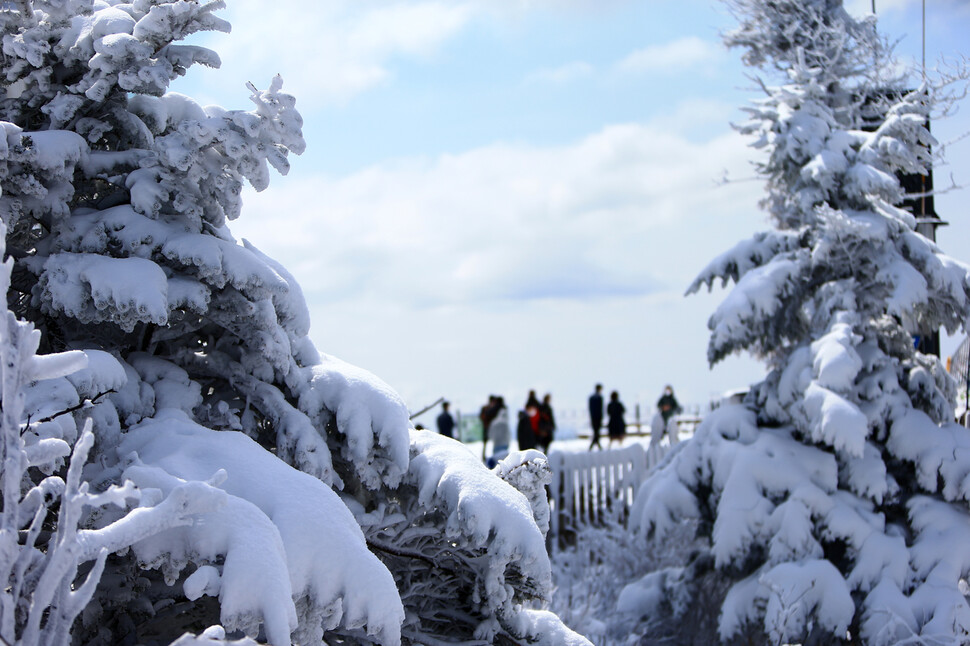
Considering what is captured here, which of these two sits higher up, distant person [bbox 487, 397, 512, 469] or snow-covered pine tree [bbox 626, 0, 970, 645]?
snow-covered pine tree [bbox 626, 0, 970, 645]

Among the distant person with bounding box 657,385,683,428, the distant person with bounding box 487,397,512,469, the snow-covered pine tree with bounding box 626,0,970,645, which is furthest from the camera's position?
the distant person with bounding box 657,385,683,428

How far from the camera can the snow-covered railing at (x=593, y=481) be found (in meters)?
12.8

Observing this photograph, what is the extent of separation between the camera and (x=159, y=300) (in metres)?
2.88

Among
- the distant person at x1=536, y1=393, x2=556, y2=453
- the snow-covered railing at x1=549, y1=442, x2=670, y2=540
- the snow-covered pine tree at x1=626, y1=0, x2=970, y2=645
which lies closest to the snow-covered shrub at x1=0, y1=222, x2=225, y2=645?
the snow-covered pine tree at x1=626, y1=0, x2=970, y2=645

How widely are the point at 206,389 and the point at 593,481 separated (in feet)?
33.3

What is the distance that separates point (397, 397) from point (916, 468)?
15.3ft

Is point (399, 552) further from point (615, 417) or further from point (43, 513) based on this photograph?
point (615, 417)

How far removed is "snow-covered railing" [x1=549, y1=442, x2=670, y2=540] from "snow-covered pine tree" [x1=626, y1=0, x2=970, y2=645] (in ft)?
15.8

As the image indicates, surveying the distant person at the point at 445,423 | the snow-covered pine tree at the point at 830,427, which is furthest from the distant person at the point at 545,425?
the snow-covered pine tree at the point at 830,427

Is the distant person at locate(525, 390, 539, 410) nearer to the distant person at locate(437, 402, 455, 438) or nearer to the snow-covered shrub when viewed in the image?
the distant person at locate(437, 402, 455, 438)

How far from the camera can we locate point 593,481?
13.2 meters

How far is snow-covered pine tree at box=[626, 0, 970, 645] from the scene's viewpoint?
6174mm

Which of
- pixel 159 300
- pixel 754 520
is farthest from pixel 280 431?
pixel 754 520

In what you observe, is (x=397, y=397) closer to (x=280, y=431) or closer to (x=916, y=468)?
(x=280, y=431)
